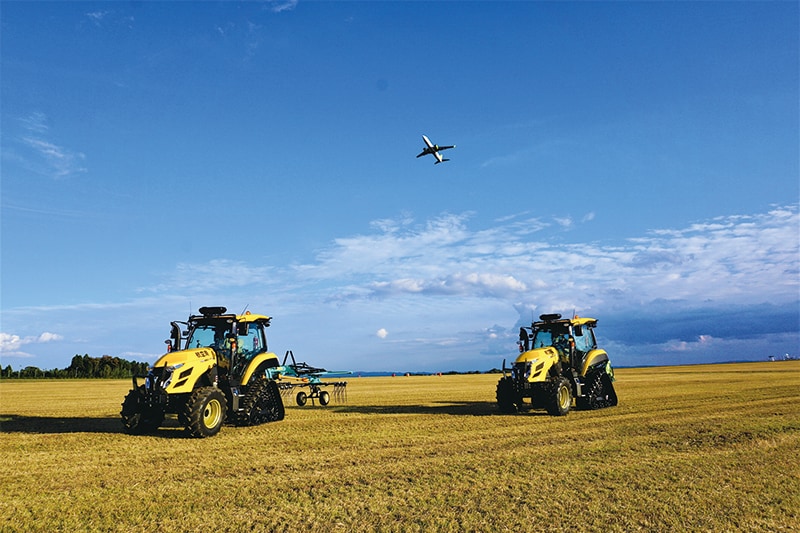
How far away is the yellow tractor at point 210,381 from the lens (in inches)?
503

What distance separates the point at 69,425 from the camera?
15547mm

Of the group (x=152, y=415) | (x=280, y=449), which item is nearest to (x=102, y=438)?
(x=152, y=415)

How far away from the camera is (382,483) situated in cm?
823

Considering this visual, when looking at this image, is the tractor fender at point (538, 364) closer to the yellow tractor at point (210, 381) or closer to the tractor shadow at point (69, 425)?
the yellow tractor at point (210, 381)

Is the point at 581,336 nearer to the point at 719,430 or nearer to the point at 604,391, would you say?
the point at 604,391

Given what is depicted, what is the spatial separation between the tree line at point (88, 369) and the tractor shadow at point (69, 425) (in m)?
63.5

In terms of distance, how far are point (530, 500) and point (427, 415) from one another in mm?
10219

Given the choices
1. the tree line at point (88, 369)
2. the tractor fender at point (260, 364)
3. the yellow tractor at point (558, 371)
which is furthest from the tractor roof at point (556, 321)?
the tree line at point (88, 369)

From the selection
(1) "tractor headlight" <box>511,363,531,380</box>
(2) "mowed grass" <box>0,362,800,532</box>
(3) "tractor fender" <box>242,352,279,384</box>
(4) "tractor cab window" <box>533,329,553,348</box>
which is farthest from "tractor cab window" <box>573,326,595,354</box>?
(3) "tractor fender" <box>242,352,279,384</box>

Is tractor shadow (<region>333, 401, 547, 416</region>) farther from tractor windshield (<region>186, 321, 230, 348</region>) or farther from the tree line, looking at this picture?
the tree line

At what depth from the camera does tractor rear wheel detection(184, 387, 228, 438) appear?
12445 millimetres

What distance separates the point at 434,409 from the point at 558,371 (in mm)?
4472

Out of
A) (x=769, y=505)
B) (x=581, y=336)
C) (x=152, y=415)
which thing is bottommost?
(x=769, y=505)

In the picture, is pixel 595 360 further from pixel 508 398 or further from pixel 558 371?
pixel 508 398
